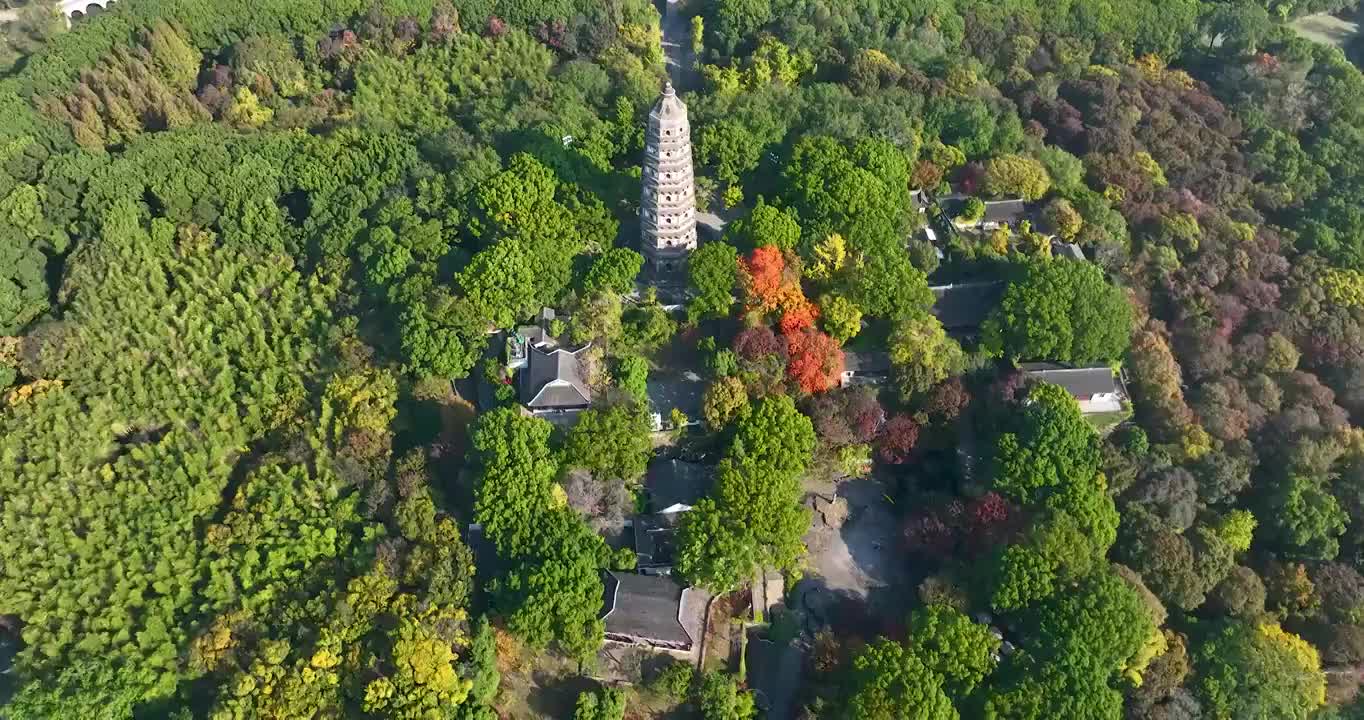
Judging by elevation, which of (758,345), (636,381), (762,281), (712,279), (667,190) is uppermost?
(667,190)

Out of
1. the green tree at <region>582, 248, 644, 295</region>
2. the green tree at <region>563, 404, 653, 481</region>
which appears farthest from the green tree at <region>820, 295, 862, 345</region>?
the green tree at <region>563, 404, 653, 481</region>

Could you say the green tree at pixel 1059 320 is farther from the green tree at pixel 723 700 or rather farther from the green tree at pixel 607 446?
the green tree at pixel 723 700

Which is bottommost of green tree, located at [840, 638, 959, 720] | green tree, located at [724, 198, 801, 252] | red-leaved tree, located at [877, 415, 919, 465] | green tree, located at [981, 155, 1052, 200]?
green tree, located at [840, 638, 959, 720]

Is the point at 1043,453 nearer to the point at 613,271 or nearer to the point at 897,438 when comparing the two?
the point at 897,438

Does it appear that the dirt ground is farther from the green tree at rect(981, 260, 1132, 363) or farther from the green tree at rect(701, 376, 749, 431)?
the green tree at rect(981, 260, 1132, 363)

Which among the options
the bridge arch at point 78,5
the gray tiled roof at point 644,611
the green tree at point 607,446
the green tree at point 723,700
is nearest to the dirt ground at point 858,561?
the green tree at point 723,700

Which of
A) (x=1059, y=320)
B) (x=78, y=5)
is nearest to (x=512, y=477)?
(x=1059, y=320)

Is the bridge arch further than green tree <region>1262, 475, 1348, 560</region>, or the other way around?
the bridge arch

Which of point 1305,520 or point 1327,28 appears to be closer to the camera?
point 1305,520
